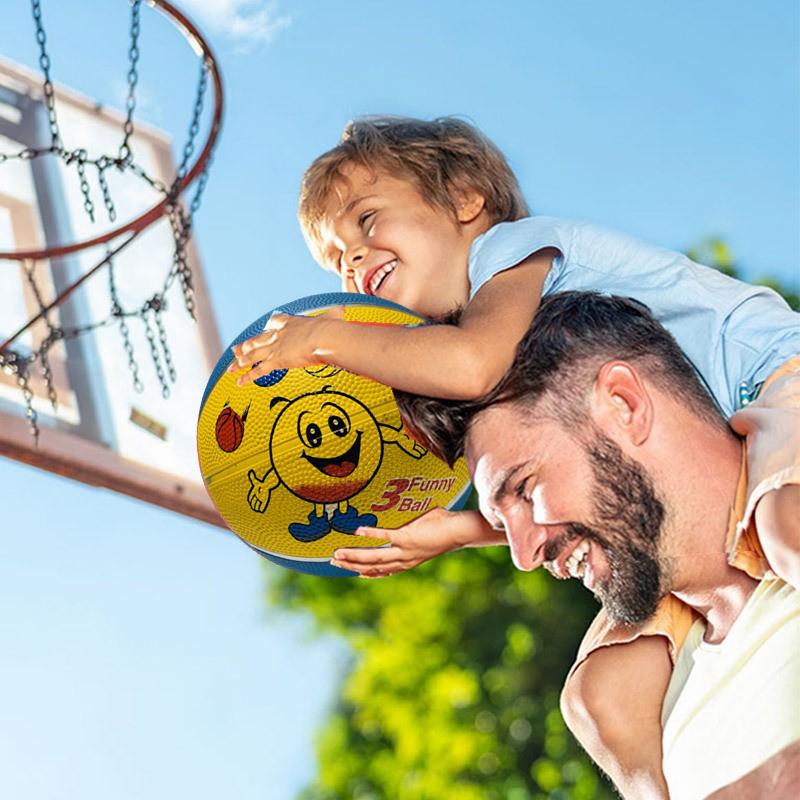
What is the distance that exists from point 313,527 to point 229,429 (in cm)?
29

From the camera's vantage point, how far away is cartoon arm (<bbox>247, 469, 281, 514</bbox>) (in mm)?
2834

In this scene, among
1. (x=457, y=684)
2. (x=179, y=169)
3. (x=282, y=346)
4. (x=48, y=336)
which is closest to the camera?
(x=282, y=346)

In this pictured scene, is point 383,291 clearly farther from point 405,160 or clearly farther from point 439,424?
point 439,424

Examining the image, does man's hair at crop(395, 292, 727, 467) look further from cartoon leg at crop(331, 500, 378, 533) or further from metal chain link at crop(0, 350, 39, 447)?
metal chain link at crop(0, 350, 39, 447)

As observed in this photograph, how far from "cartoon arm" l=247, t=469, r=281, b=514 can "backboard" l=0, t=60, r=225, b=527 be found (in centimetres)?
264

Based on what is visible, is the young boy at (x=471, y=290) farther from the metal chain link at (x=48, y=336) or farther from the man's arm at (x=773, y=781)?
the metal chain link at (x=48, y=336)

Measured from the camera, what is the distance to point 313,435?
9.12ft

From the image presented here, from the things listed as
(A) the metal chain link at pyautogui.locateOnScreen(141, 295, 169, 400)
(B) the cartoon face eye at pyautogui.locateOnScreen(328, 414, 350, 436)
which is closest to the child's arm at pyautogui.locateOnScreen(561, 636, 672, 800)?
(B) the cartoon face eye at pyautogui.locateOnScreen(328, 414, 350, 436)

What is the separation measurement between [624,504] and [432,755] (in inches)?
364

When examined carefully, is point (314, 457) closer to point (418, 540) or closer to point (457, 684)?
point (418, 540)

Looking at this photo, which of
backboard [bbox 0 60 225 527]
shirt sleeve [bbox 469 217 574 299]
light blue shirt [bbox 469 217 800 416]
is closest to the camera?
light blue shirt [bbox 469 217 800 416]

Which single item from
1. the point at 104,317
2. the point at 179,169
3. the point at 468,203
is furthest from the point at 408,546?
the point at 104,317

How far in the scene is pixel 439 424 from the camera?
2566mm

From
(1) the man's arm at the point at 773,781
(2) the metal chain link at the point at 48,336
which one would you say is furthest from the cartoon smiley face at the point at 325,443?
(2) the metal chain link at the point at 48,336
